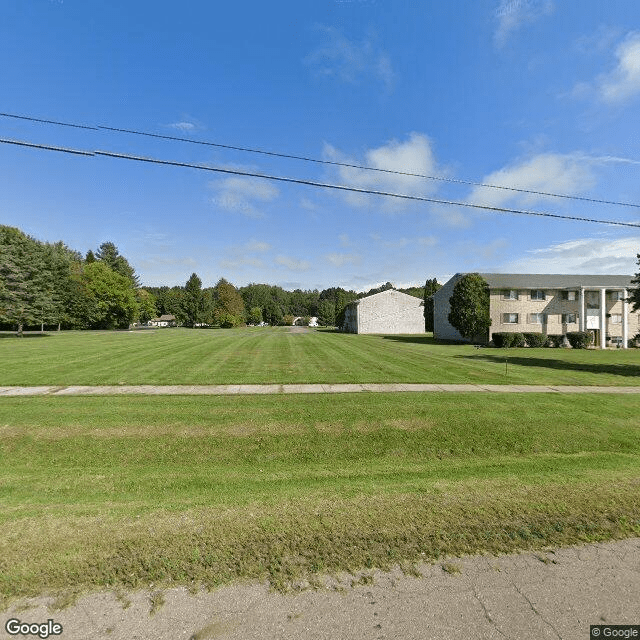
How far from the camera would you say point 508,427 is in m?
8.88

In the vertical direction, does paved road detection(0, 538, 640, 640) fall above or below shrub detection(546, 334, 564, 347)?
below

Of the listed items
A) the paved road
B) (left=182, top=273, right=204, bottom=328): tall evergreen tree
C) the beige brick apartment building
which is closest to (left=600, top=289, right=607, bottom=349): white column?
the beige brick apartment building

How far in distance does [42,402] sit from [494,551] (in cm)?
1227

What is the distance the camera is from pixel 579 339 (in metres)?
36.2

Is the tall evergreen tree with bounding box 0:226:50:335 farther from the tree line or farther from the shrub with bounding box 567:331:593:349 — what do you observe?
the shrub with bounding box 567:331:593:349

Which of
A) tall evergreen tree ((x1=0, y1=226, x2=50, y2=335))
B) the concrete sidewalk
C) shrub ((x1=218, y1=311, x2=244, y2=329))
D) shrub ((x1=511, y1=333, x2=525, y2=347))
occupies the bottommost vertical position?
the concrete sidewalk

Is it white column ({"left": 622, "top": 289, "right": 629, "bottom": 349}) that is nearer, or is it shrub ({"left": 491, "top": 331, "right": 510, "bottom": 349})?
shrub ({"left": 491, "top": 331, "right": 510, "bottom": 349})

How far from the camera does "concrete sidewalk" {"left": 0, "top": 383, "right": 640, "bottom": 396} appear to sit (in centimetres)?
1203

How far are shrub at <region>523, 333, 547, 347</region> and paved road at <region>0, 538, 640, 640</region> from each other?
123 ft

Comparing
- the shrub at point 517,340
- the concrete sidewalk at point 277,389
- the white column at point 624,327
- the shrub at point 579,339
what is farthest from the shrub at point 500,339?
the concrete sidewalk at point 277,389

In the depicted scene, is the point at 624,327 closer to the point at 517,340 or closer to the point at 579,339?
the point at 579,339

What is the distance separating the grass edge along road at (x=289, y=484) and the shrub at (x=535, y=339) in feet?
92.4

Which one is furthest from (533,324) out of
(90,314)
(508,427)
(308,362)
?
(90,314)

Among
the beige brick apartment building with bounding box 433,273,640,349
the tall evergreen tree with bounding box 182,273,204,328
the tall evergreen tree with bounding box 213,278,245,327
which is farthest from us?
the tall evergreen tree with bounding box 182,273,204,328
